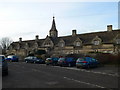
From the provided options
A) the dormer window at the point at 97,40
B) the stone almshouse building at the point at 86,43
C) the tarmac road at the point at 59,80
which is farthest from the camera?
the dormer window at the point at 97,40

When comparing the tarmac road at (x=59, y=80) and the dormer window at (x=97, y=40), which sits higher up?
the dormer window at (x=97, y=40)

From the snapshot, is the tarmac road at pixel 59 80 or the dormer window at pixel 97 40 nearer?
the tarmac road at pixel 59 80

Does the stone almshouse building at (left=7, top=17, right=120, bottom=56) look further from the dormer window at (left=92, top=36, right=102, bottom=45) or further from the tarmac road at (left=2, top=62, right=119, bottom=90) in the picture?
the tarmac road at (left=2, top=62, right=119, bottom=90)

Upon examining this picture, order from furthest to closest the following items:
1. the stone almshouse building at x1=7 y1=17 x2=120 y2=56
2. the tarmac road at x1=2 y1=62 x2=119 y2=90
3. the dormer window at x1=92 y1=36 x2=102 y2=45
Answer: the dormer window at x1=92 y1=36 x2=102 y2=45
the stone almshouse building at x1=7 y1=17 x2=120 y2=56
the tarmac road at x1=2 y1=62 x2=119 y2=90

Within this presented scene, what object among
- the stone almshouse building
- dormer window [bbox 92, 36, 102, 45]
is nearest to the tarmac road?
the stone almshouse building

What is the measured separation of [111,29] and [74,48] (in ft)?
41.6

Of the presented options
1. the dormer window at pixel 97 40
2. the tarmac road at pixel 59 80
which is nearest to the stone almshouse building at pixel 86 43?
the dormer window at pixel 97 40

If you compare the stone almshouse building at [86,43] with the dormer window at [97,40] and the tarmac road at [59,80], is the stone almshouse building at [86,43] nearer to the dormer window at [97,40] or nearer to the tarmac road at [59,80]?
the dormer window at [97,40]

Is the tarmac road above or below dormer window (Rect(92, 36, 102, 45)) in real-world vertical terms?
below

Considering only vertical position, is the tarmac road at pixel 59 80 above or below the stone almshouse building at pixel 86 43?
below

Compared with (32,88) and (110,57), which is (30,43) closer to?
(110,57)

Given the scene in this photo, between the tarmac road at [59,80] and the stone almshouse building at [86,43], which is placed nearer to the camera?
the tarmac road at [59,80]

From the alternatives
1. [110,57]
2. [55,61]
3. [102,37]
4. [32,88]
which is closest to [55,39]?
[102,37]

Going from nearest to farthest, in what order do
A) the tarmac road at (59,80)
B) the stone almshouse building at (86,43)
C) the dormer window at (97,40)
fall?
1. the tarmac road at (59,80)
2. the stone almshouse building at (86,43)
3. the dormer window at (97,40)
